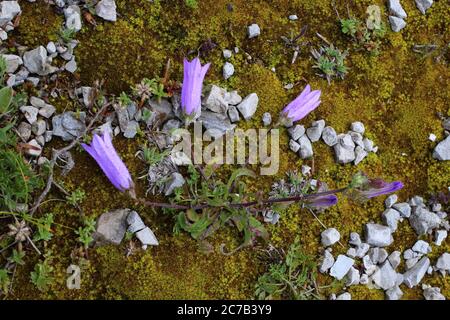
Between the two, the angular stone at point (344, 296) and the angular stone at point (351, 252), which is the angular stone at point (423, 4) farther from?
the angular stone at point (344, 296)

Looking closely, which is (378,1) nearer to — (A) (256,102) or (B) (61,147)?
(A) (256,102)

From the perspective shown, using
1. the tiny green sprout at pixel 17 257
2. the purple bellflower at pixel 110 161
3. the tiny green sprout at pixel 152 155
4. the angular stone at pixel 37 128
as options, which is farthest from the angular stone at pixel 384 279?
the angular stone at pixel 37 128

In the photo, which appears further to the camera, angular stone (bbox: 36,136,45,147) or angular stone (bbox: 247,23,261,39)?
angular stone (bbox: 247,23,261,39)

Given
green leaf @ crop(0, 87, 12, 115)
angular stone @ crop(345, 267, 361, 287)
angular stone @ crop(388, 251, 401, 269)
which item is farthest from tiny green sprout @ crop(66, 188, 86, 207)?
angular stone @ crop(388, 251, 401, 269)

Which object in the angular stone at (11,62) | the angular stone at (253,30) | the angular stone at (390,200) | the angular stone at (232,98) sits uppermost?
the angular stone at (253,30)

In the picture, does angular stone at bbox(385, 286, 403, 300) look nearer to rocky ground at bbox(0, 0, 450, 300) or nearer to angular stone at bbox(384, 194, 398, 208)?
rocky ground at bbox(0, 0, 450, 300)

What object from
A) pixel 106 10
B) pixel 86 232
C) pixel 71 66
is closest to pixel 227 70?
pixel 106 10
